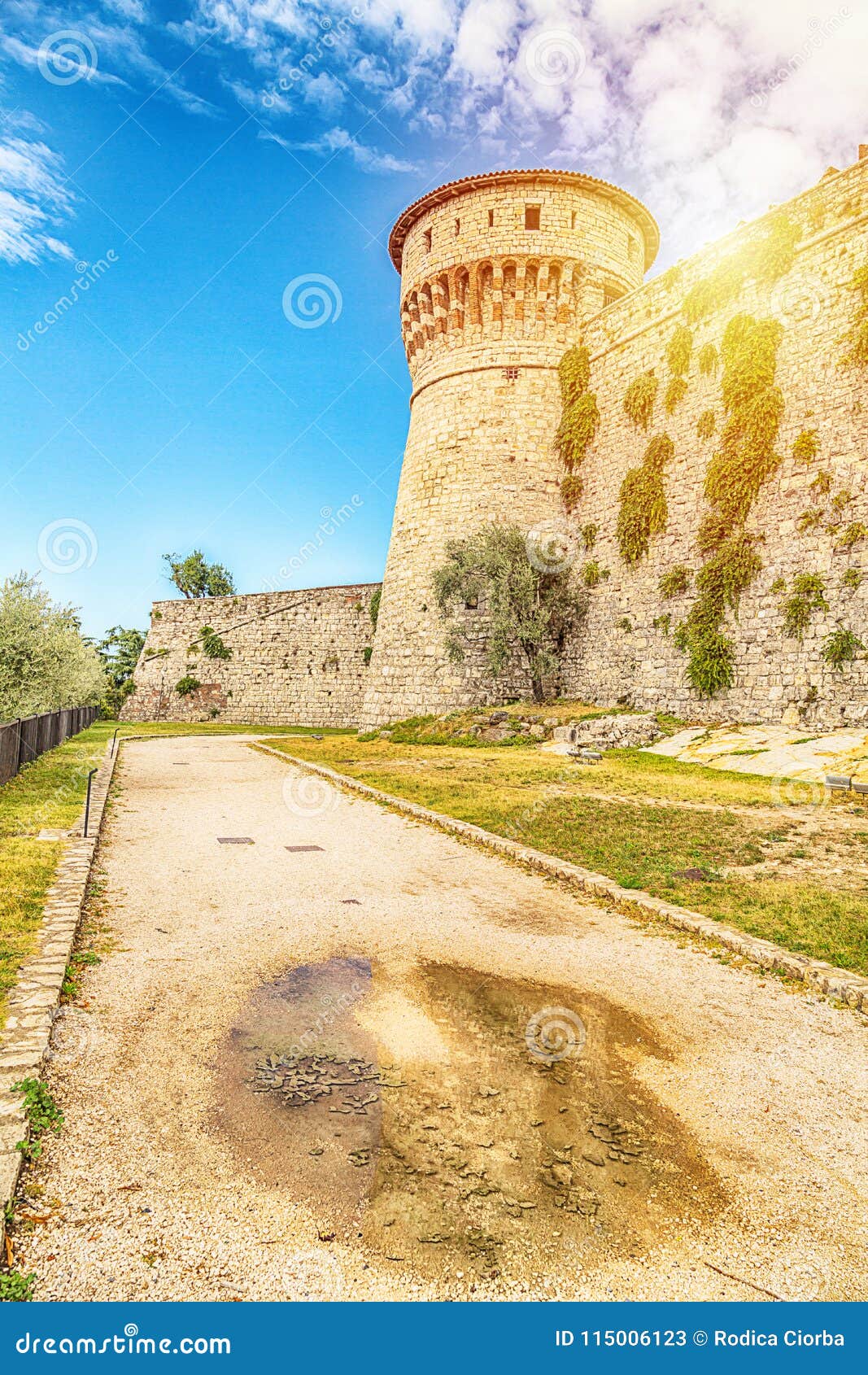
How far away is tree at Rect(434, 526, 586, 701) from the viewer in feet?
75.5

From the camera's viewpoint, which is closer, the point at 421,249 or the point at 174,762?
the point at 174,762

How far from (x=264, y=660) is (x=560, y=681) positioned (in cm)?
1997

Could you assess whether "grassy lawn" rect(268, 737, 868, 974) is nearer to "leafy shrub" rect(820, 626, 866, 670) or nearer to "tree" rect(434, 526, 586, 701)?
"leafy shrub" rect(820, 626, 866, 670)

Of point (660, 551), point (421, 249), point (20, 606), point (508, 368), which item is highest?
point (421, 249)

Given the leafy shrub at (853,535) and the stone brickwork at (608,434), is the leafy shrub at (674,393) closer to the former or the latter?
the stone brickwork at (608,434)

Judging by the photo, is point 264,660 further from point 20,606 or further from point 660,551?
point 660,551

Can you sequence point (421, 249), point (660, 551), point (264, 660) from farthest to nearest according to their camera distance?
point (264, 660), point (421, 249), point (660, 551)

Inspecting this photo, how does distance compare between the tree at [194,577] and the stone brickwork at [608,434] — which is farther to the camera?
the tree at [194,577]

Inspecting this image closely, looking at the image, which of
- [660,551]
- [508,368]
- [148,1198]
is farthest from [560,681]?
[148,1198]

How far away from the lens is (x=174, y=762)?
1762 cm

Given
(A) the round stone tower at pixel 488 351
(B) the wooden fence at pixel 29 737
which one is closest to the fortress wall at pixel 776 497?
(A) the round stone tower at pixel 488 351

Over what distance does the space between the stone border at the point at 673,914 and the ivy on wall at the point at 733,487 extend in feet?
35.9

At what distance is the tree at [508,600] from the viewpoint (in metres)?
23.0

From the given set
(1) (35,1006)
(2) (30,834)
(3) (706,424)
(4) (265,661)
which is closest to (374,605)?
(4) (265,661)
